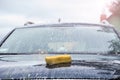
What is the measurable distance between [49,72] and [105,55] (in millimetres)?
1208

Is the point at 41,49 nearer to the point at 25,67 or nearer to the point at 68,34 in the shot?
the point at 68,34

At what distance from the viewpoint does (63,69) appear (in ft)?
13.4

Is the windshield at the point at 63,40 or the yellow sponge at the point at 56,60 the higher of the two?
the yellow sponge at the point at 56,60

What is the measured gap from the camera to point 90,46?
17.7ft

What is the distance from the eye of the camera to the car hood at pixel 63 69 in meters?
3.97

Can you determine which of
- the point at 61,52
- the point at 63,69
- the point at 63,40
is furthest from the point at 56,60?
the point at 63,40

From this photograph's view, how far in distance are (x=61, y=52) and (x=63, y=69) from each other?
114 centimetres

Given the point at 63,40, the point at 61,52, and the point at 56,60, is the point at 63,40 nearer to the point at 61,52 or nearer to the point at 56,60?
A: the point at 61,52

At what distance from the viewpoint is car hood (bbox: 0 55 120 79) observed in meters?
3.97

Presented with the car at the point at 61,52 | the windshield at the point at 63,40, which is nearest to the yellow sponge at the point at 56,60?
the car at the point at 61,52

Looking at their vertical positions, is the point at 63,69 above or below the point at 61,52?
above

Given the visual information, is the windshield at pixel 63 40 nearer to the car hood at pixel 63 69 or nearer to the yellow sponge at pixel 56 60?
the car hood at pixel 63 69

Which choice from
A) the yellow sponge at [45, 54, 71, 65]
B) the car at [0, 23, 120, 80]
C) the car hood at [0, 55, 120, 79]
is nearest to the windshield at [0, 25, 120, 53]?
the car at [0, 23, 120, 80]

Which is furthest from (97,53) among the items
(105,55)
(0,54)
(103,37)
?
(0,54)
